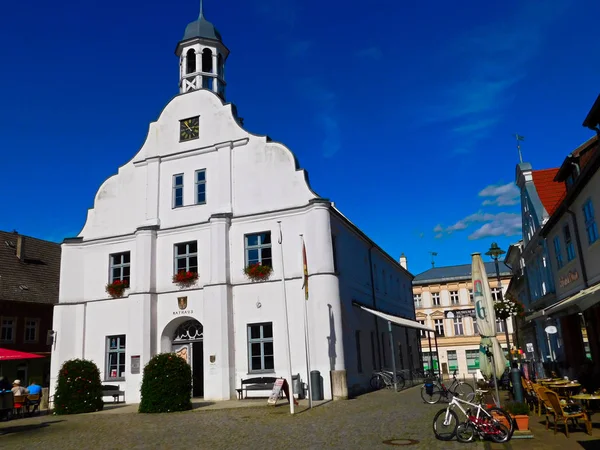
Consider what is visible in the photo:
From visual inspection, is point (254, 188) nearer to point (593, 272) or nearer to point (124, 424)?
point (124, 424)

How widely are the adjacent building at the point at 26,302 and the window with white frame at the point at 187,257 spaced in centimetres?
1483

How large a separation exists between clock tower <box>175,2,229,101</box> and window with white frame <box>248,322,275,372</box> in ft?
38.4

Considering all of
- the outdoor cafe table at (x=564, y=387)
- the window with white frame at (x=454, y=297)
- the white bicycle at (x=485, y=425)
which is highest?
the window with white frame at (x=454, y=297)

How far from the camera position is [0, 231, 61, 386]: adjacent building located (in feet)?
106

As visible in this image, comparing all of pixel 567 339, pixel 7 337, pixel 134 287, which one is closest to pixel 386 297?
pixel 567 339

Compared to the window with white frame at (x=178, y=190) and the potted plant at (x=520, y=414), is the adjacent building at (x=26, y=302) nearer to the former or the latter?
the window with white frame at (x=178, y=190)

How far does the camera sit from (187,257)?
2353cm

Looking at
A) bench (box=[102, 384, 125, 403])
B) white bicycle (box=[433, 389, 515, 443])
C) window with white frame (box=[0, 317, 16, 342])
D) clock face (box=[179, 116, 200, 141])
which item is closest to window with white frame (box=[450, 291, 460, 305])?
clock face (box=[179, 116, 200, 141])

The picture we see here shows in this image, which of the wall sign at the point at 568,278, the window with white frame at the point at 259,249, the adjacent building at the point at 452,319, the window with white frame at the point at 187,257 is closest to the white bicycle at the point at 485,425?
the wall sign at the point at 568,278

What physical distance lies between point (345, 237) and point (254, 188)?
4.91 m

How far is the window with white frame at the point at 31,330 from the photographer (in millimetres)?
33656

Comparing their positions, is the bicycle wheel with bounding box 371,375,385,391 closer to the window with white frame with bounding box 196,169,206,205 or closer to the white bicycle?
the window with white frame with bounding box 196,169,206,205

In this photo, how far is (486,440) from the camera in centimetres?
990

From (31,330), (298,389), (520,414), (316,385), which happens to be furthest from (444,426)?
(31,330)
